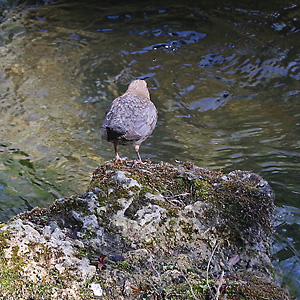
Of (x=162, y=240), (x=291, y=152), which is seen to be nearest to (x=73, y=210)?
(x=162, y=240)

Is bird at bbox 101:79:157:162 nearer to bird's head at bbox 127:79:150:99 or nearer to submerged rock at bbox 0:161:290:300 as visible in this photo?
bird's head at bbox 127:79:150:99

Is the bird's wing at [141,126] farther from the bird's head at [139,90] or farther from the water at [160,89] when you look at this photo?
the water at [160,89]

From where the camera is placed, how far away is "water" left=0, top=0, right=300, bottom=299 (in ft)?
19.5

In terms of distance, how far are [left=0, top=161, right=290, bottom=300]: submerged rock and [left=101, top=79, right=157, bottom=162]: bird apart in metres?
0.68

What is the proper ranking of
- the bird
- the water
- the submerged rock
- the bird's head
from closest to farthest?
the submerged rock → the bird → the bird's head → the water

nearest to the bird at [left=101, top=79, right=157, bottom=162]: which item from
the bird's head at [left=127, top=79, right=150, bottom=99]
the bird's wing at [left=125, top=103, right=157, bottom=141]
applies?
the bird's wing at [left=125, top=103, right=157, bottom=141]

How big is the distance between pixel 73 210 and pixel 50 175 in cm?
310

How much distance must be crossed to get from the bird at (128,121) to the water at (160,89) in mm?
1448

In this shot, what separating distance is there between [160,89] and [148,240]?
6046 millimetres

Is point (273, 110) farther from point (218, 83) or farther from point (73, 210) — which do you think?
point (73, 210)

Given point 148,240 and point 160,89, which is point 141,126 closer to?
point 148,240

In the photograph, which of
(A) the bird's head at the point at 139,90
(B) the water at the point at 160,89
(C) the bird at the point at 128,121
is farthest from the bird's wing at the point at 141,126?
(B) the water at the point at 160,89

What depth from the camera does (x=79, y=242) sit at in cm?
273

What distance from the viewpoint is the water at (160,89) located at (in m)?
5.95
